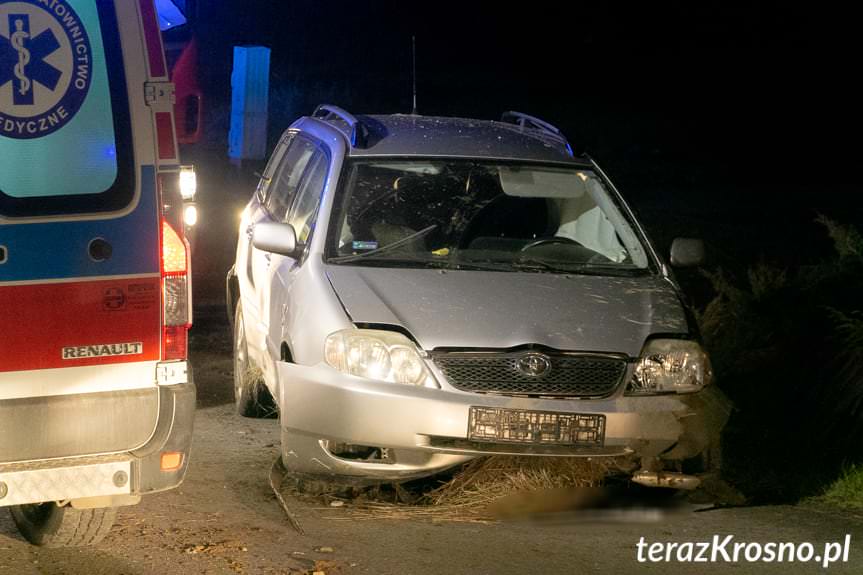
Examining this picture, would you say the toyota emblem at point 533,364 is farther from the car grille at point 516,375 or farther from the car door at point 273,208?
the car door at point 273,208

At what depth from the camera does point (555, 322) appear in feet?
19.1

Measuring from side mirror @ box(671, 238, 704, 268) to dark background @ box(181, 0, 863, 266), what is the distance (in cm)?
1387

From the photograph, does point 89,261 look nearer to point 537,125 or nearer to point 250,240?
point 250,240

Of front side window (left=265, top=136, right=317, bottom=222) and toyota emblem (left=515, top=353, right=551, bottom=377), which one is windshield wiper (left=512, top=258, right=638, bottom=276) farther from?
front side window (left=265, top=136, right=317, bottom=222)

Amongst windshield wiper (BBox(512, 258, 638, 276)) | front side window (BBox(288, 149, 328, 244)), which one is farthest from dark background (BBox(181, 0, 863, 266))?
windshield wiper (BBox(512, 258, 638, 276))

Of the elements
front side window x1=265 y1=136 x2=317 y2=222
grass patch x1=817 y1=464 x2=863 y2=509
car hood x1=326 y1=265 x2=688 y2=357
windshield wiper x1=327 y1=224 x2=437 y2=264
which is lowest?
grass patch x1=817 y1=464 x2=863 y2=509

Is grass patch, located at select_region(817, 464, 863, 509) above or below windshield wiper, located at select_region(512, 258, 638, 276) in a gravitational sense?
below

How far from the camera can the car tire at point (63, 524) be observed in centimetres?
528

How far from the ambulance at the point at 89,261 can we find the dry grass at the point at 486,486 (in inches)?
55.9

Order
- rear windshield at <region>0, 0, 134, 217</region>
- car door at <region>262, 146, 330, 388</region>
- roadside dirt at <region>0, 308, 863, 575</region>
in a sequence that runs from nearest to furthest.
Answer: rear windshield at <region>0, 0, 134, 217</region>, roadside dirt at <region>0, 308, 863, 575</region>, car door at <region>262, 146, 330, 388</region>

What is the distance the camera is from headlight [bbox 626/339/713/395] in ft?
19.0

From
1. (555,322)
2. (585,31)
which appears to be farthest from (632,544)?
(585,31)

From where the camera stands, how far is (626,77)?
37344mm

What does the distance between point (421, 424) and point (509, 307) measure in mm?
723
